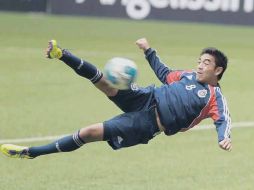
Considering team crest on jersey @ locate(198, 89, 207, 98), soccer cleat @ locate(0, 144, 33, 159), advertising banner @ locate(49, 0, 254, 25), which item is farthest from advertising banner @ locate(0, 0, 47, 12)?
team crest on jersey @ locate(198, 89, 207, 98)

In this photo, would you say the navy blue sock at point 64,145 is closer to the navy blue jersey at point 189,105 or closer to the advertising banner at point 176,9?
the navy blue jersey at point 189,105

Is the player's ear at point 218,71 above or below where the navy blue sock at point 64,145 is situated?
above

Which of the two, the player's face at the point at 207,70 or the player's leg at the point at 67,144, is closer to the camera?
the player's leg at the point at 67,144

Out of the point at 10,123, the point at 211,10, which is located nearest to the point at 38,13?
the point at 211,10

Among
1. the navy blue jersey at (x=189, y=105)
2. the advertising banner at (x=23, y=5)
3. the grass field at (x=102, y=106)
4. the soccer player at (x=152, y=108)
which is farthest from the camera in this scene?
the advertising banner at (x=23, y=5)

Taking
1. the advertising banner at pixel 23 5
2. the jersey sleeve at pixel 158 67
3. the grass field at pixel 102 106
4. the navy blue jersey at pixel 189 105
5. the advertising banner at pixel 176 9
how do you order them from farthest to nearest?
the advertising banner at pixel 23 5 < the advertising banner at pixel 176 9 < the grass field at pixel 102 106 < the jersey sleeve at pixel 158 67 < the navy blue jersey at pixel 189 105

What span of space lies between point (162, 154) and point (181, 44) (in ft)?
35.3

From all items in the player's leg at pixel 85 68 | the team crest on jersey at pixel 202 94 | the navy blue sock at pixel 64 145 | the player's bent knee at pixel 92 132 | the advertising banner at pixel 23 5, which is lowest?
the advertising banner at pixel 23 5

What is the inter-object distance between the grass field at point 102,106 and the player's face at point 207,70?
4.97 feet

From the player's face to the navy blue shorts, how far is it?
616mm

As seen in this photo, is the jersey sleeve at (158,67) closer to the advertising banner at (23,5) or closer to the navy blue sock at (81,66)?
the navy blue sock at (81,66)

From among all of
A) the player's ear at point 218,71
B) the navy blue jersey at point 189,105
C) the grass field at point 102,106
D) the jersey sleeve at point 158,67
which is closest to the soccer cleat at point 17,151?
the grass field at point 102,106

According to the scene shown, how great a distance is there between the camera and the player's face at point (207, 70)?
1002cm

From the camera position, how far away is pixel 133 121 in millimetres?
9797
